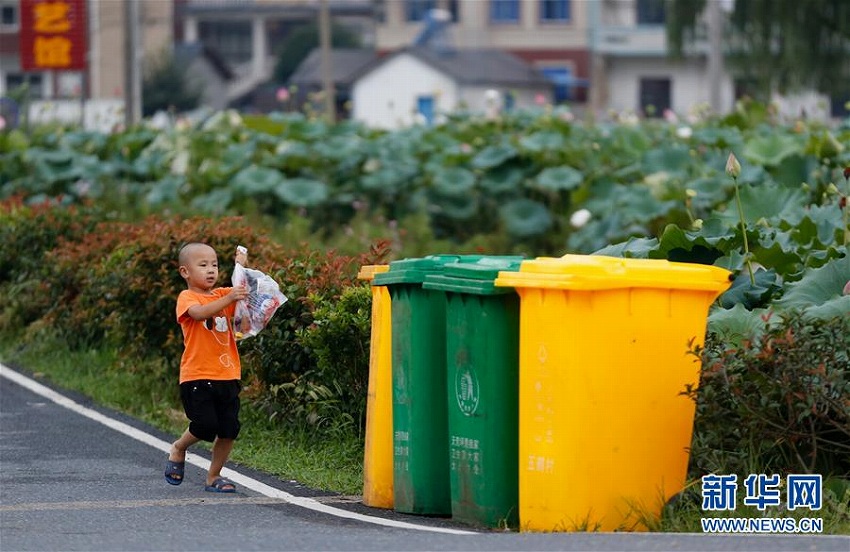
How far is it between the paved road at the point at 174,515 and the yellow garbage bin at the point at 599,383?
0.27m

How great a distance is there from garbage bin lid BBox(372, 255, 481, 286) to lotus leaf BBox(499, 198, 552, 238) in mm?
14760

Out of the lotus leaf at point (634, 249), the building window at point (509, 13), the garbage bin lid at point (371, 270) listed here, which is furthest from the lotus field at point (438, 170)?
the building window at point (509, 13)

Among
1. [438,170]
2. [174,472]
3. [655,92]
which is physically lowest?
[174,472]

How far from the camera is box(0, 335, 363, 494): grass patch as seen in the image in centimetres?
1052

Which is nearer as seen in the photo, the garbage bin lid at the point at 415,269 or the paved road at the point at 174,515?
the paved road at the point at 174,515

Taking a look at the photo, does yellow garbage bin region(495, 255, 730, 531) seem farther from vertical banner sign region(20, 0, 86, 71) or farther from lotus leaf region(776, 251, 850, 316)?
vertical banner sign region(20, 0, 86, 71)

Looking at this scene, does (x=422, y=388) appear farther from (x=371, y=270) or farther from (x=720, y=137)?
(x=720, y=137)

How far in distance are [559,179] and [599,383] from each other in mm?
15951

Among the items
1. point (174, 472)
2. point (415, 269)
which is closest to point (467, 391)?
Result: point (415, 269)

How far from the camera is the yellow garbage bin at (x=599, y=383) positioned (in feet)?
26.6

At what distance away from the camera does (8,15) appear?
264 ft

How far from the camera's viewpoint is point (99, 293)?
14078 millimetres

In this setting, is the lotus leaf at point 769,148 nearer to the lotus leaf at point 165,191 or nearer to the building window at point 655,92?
the lotus leaf at point 165,191

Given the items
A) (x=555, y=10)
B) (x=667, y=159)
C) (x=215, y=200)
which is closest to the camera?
(x=667, y=159)
